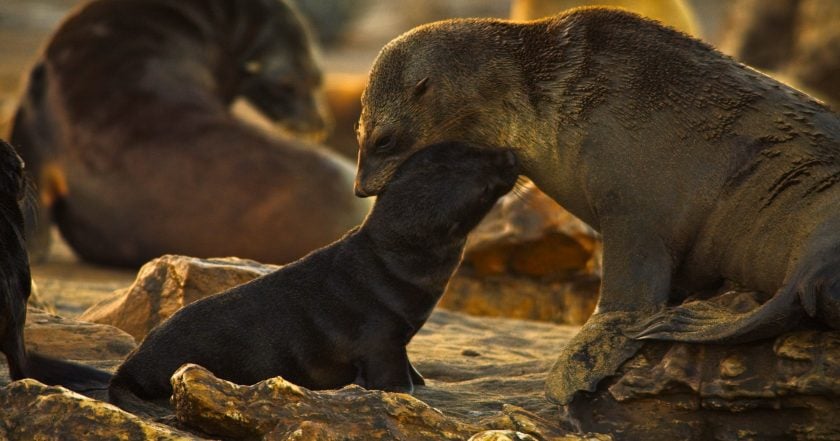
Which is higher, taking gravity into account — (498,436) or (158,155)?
(158,155)

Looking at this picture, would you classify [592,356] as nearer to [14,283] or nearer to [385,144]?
[385,144]

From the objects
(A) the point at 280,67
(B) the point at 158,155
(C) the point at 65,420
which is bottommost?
(C) the point at 65,420

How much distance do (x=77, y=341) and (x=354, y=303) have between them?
4.25ft

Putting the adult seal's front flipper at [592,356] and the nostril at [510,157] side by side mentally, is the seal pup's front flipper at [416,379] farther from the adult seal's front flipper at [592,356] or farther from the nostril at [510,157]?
the nostril at [510,157]

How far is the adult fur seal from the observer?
9008 mm

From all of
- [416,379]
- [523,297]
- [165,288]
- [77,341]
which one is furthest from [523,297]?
[77,341]

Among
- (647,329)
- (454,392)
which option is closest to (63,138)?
(454,392)

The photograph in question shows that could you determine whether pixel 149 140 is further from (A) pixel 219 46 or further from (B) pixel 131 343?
(B) pixel 131 343

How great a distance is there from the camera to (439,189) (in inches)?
192

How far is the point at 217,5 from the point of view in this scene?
9.84m

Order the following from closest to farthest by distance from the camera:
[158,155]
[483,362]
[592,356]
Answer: [592,356], [483,362], [158,155]

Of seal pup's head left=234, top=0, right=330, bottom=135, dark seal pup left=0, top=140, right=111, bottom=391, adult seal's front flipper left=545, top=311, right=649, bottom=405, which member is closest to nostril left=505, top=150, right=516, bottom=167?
adult seal's front flipper left=545, top=311, right=649, bottom=405

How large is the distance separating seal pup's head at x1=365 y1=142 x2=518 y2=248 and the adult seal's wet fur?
0.17 feet

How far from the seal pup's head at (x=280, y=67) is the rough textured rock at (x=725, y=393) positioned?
614 centimetres
